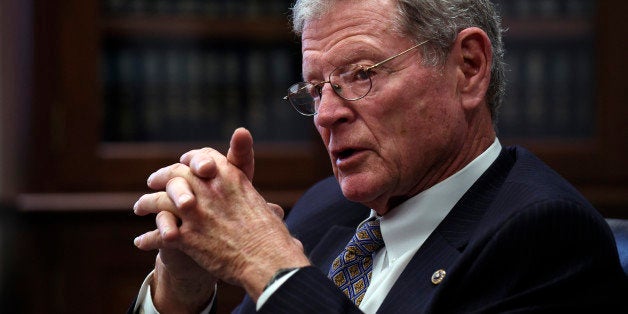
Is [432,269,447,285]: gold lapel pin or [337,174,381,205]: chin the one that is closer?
[432,269,447,285]: gold lapel pin

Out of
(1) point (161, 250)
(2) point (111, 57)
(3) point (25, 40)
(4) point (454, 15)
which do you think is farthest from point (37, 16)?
(4) point (454, 15)

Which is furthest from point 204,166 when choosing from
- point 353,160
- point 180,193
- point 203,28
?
point 203,28

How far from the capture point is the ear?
5.62 ft

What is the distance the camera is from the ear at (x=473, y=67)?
5.62 ft

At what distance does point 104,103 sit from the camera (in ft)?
12.0

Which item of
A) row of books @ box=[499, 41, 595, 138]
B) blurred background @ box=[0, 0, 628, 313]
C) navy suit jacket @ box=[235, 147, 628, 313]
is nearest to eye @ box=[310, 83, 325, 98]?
navy suit jacket @ box=[235, 147, 628, 313]

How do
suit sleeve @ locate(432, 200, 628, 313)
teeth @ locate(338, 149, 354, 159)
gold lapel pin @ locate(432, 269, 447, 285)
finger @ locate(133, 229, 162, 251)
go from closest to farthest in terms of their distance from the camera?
suit sleeve @ locate(432, 200, 628, 313) → gold lapel pin @ locate(432, 269, 447, 285) → finger @ locate(133, 229, 162, 251) → teeth @ locate(338, 149, 354, 159)

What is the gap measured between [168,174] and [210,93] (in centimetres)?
214

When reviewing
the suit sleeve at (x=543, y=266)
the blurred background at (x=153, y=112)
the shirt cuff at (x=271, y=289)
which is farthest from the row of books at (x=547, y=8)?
the shirt cuff at (x=271, y=289)

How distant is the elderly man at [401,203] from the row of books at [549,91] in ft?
6.41

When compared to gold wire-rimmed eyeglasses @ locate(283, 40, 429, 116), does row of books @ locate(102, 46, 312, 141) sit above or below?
below

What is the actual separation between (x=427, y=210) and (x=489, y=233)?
273 millimetres

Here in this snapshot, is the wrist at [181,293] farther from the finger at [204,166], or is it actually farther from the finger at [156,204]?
the finger at [204,166]

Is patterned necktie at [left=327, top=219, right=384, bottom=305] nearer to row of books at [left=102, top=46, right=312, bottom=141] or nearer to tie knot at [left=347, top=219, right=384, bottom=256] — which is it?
tie knot at [left=347, top=219, right=384, bottom=256]
